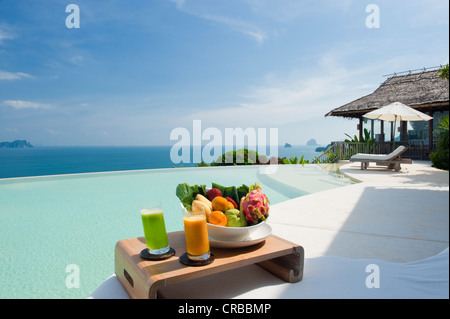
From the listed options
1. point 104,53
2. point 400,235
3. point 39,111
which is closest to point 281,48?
point 400,235

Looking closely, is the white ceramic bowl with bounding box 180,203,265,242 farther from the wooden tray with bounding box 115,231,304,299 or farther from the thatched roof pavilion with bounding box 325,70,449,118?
the thatched roof pavilion with bounding box 325,70,449,118

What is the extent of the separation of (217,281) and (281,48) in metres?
13.3

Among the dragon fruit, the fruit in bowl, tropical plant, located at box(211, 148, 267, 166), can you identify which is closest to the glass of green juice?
the fruit in bowl

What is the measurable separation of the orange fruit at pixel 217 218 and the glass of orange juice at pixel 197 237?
4.7 inches

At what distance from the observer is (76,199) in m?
6.38

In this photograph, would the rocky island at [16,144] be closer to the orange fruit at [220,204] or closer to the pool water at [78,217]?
the pool water at [78,217]

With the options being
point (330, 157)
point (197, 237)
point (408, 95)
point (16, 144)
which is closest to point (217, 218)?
point (197, 237)

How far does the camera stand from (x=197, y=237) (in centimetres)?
156

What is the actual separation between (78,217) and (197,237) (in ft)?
13.8

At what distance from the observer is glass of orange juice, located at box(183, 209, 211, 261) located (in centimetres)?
155

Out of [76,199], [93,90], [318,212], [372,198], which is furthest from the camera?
[93,90]

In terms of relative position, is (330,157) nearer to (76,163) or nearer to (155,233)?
(155,233)
